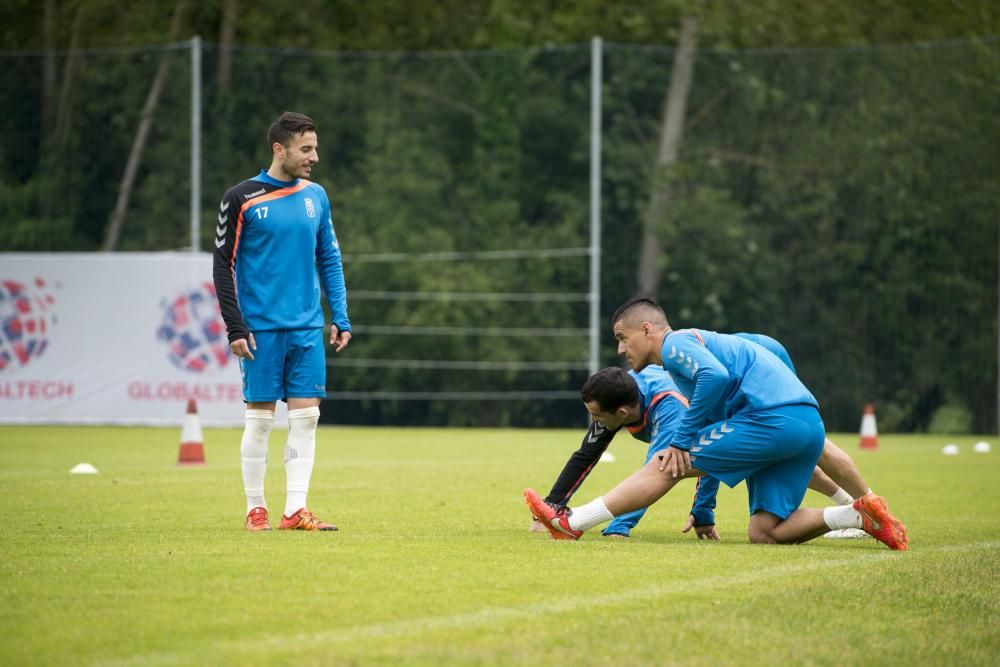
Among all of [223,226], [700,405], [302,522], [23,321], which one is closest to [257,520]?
[302,522]

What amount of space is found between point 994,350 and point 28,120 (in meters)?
14.4

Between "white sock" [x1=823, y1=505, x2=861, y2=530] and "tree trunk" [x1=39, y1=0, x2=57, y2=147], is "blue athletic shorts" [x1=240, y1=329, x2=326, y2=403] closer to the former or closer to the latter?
"white sock" [x1=823, y1=505, x2=861, y2=530]

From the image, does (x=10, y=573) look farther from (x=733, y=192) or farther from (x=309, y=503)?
(x=733, y=192)

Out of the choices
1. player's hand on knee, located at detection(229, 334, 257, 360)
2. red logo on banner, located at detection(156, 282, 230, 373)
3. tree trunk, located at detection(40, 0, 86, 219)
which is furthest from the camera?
tree trunk, located at detection(40, 0, 86, 219)

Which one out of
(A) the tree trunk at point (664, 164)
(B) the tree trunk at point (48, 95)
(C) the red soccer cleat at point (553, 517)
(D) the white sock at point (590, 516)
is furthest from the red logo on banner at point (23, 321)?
(D) the white sock at point (590, 516)

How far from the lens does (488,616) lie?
488 centimetres

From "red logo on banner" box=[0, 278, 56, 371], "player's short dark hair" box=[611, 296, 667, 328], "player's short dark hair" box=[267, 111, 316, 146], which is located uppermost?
"player's short dark hair" box=[267, 111, 316, 146]

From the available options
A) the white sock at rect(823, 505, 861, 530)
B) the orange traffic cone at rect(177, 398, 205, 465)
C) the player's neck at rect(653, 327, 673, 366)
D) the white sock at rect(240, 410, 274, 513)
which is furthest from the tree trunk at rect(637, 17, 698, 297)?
the white sock at rect(823, 505, 861, 530)

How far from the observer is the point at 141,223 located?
77.5ft

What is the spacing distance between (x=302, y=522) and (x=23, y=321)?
14.1 m

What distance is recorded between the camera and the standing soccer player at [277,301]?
7.50 m

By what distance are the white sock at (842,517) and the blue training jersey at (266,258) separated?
2.41 metres

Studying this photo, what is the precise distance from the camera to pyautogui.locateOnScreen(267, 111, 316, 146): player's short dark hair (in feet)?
24.7

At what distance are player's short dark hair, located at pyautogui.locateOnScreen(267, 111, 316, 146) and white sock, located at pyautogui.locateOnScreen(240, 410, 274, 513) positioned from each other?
4.29 ft
